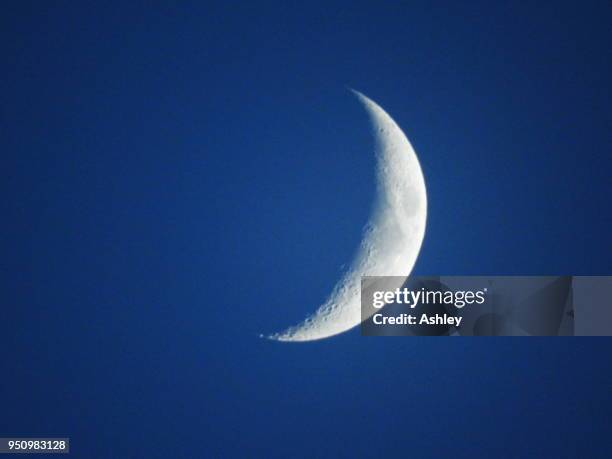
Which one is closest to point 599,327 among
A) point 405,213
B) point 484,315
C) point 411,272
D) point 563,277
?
point 563,277

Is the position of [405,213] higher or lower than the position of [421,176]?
lower

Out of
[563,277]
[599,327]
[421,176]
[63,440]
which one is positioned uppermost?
[421,176]

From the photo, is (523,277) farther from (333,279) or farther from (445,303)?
(333,279)

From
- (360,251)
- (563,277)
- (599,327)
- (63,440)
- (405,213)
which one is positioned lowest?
(63,440)

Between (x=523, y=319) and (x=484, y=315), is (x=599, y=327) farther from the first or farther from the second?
(x=484, y=315)

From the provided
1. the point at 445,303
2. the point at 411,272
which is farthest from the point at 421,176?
the point at 445,303

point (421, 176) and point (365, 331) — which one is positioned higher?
point (421, 176)
